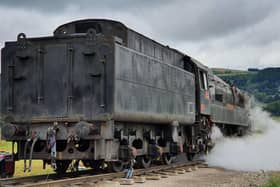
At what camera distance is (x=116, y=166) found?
46.8 feet

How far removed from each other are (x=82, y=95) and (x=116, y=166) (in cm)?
272

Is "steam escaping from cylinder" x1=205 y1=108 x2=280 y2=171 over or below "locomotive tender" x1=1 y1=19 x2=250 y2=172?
below

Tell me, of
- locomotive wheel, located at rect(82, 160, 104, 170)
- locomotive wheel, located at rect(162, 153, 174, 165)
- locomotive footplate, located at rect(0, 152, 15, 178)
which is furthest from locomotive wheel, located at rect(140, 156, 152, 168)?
locomotive footplate, located at rect(0, 152, 15, 178)

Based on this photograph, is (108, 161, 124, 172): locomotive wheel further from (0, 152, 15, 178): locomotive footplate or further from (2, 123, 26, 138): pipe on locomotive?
(0, 152, 15, 178): locomotive footplate

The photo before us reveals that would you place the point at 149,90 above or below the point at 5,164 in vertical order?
above

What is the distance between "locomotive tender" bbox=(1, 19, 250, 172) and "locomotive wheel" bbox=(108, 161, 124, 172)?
0.03 metres

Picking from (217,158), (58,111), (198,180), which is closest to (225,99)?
(217,158)

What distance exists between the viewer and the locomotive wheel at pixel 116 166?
14.1 metres

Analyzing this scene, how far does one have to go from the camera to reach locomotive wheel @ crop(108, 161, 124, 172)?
14094 millimetres

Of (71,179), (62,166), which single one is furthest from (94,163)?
(71,179)

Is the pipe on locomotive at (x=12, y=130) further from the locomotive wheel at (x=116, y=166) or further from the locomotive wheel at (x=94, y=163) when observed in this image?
the locomotive wheel at (x=116, y=166)

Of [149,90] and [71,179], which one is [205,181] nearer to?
[149,90]

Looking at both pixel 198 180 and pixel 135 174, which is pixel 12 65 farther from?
pixel 198 180

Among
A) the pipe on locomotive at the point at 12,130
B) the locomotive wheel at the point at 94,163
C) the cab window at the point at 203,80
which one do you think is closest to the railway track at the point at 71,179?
the locomotive wheel at the point at 94,163
